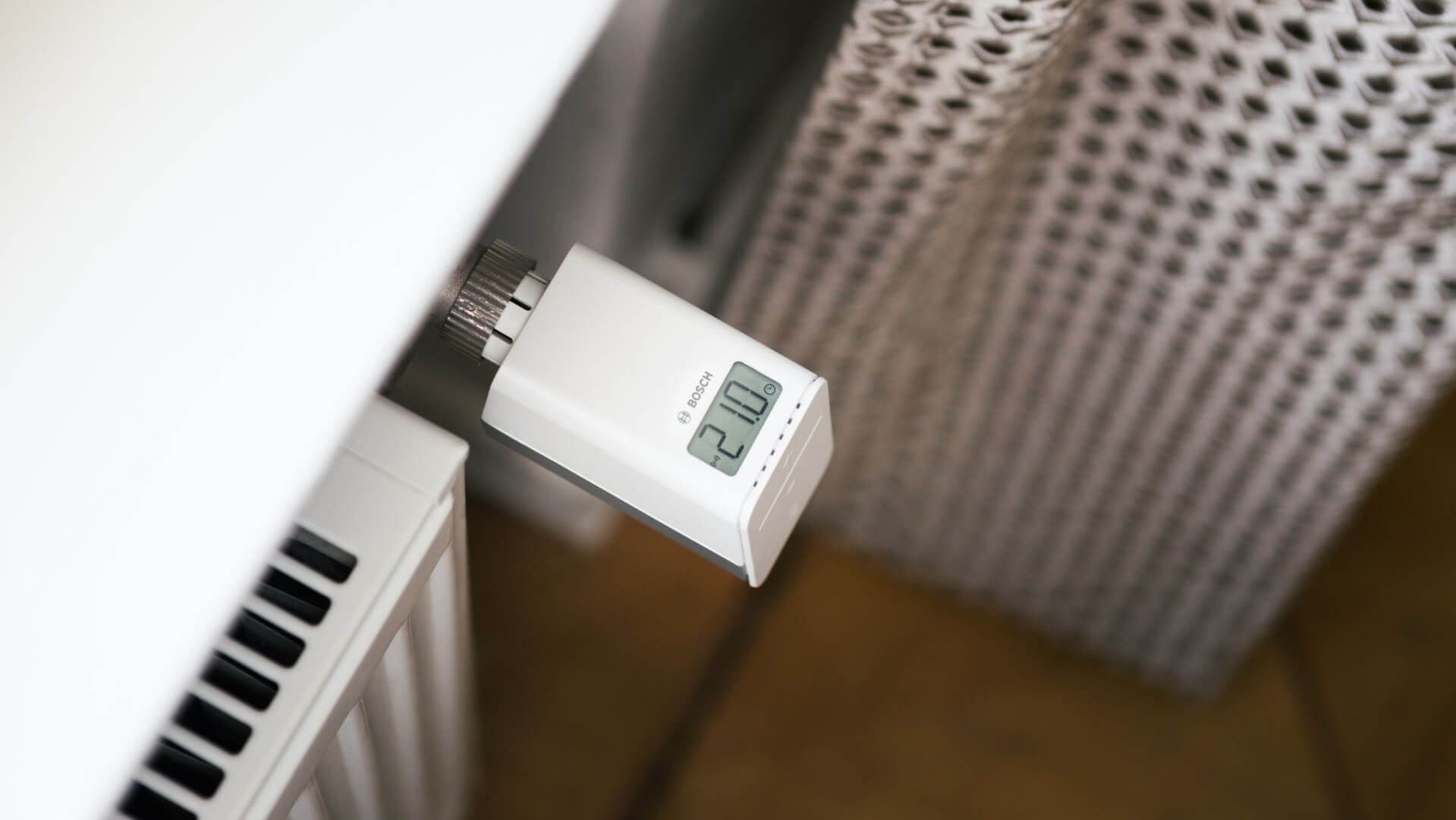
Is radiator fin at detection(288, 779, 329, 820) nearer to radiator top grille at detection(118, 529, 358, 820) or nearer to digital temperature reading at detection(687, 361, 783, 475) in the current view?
radiator top grille at detection(118, 529, 358, 820)

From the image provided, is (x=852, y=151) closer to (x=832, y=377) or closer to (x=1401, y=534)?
(x=832, y=377)

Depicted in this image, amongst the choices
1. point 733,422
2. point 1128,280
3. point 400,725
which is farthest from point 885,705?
point 733,422

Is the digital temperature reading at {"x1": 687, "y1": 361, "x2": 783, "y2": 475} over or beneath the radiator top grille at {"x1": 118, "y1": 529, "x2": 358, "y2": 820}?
over

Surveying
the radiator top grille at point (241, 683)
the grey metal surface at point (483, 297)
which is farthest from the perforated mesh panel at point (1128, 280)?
the radiator top grille at point (241, 683)

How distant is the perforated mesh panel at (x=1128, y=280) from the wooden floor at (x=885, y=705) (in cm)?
11

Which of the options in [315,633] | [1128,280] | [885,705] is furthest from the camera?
[885,705]

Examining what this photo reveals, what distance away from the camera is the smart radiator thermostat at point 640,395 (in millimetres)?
456

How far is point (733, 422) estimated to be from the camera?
46 cm

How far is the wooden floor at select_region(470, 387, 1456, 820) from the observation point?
1.11 metres

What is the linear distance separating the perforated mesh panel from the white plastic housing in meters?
0.20

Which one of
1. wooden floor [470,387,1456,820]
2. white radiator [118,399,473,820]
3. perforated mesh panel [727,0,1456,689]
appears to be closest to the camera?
white radiator [118,399,473,820]

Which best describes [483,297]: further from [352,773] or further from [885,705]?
[885,705]

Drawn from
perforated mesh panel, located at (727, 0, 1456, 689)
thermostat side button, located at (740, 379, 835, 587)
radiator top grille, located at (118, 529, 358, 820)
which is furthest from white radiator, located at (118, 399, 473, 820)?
perforated mesh panel, located at (727, 0, 1456, 689)

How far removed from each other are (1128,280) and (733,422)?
1.37 ft
